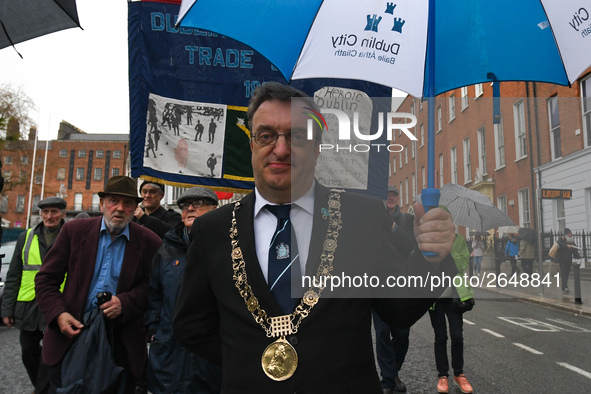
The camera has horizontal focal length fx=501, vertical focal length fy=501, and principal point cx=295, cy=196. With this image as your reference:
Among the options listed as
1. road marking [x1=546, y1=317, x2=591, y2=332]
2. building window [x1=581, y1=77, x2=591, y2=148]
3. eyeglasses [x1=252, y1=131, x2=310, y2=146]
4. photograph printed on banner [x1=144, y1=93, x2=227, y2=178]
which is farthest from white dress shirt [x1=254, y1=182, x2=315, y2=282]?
road marking [x1=546, y1=317, x2=591, y2=332]

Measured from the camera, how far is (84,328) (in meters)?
3.45

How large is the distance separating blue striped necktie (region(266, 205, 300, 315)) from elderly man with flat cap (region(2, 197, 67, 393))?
151 inches

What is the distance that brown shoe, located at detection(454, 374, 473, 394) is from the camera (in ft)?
16.1

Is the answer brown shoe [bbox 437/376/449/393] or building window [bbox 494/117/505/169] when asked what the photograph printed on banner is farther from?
brown shoe [bbox 437/376/449/393]

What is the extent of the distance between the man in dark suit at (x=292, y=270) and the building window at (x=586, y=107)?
4.12 ft

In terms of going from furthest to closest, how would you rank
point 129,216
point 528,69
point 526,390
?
point 526,390
point 129,216
point 528,69

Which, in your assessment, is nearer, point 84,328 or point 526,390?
point 84,328

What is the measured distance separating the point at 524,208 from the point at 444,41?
1051 mm

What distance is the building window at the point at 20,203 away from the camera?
233 feet

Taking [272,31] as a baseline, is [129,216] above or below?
below

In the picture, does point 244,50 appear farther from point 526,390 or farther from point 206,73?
point 526,390

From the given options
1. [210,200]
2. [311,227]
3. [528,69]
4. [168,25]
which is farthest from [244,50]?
[311,227]

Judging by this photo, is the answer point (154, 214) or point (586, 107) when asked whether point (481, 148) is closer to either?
point (586, 107)

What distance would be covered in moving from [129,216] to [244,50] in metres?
1.76
